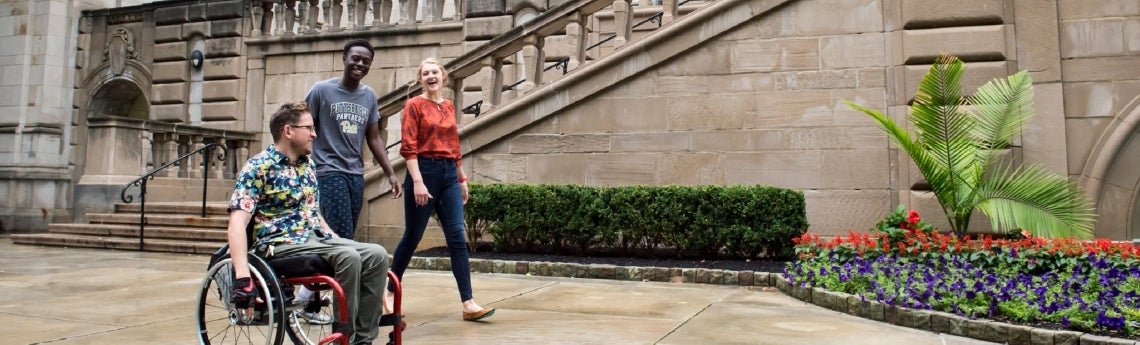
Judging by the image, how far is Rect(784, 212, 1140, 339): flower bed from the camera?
4.77 meters

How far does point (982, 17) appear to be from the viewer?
8570 mm

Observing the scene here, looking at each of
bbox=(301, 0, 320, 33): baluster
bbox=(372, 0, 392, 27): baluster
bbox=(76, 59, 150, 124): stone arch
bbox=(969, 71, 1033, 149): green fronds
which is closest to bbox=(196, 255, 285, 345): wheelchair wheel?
bbox=(969, 71, 1033, 149): green fronds

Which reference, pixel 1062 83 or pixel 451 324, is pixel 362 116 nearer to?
pixel 451 324

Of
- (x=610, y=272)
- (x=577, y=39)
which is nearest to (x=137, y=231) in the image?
(x=577, y=39)

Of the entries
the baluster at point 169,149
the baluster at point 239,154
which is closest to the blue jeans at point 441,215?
the baluster at point 169,149

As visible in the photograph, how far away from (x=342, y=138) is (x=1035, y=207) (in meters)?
6.80

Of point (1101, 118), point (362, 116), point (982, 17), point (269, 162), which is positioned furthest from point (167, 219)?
point (1101, 118)

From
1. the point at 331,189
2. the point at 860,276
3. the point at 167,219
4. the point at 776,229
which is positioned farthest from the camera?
the point at 167,219

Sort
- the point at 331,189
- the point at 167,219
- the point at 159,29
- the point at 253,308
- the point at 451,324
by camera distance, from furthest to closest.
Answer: the point at 159,29, the point at 167,219, the point at 451,324, the point at 331,189, the point at 253,308

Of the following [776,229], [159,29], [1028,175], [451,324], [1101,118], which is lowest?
[451,324]

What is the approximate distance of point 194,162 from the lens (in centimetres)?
1422

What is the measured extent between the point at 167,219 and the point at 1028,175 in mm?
11621

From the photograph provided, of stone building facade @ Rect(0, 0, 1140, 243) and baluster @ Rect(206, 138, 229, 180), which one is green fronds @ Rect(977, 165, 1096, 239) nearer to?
stone building facade @ Rect(0, 0, 1140, 243)

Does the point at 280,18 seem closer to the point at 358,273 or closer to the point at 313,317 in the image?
the point at 313,317
